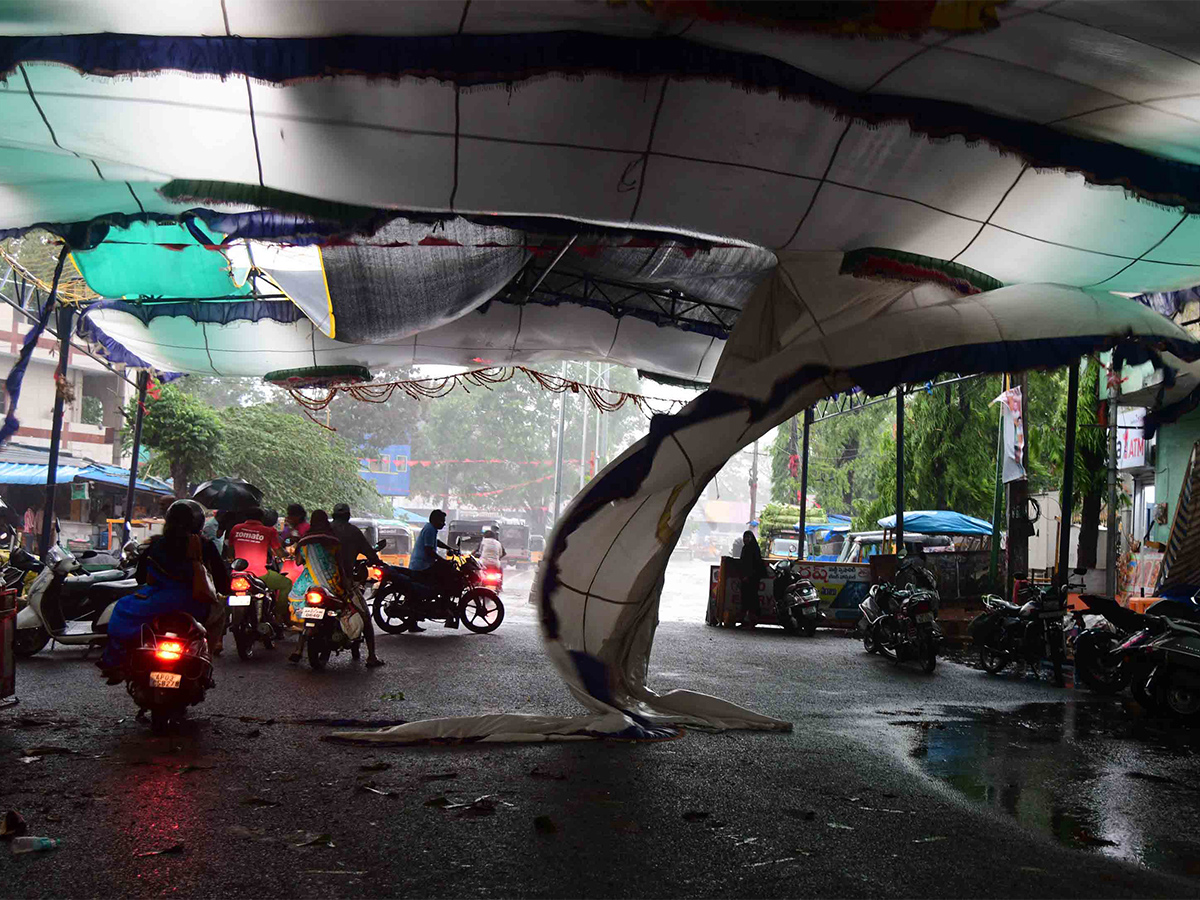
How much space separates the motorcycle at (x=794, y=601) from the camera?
1738 cm

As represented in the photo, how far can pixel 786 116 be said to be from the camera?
6.18 meters

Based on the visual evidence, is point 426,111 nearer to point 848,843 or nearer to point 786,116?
point 786,116

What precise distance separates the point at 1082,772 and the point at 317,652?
6.85 metres

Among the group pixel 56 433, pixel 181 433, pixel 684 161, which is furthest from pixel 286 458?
pixel 684 161

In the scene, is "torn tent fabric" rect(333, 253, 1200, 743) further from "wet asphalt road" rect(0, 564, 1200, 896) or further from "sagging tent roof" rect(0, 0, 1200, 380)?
"wet asphalt road" rect(0, 564, 1200, 896)

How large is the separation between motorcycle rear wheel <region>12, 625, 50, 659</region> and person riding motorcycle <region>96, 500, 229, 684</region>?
4.35 m

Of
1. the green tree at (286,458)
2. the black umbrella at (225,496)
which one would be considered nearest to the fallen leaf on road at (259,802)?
the black umbrella at (225,496)

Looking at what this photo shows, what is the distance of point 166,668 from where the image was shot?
21.7 ft

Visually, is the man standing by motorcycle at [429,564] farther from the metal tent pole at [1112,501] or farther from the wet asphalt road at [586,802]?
the metal tent pole at [1112,501]

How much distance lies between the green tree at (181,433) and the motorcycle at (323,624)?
1532 cm

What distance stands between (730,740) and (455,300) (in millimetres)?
5008

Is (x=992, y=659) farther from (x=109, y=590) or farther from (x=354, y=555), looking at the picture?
(x=109, y=590)

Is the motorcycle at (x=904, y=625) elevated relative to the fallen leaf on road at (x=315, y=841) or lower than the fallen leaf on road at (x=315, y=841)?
elevated

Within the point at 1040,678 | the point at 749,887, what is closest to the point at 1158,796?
the point at 749,887
